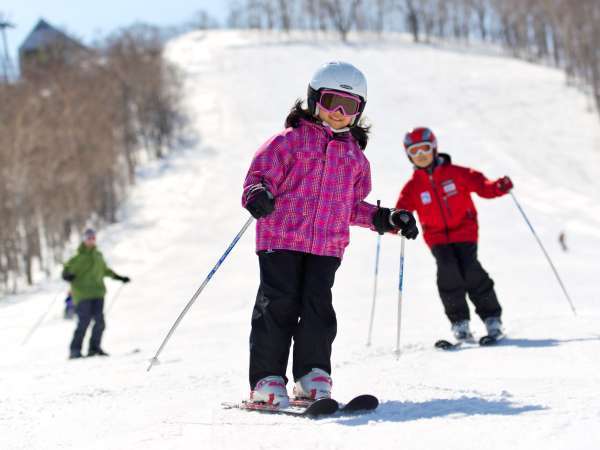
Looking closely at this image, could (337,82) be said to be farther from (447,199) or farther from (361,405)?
(447,199)

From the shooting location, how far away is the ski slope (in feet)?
9.43

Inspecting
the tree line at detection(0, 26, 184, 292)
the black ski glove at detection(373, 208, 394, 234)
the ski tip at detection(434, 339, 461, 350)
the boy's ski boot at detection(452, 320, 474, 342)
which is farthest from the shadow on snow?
the tree line at detection(0, 26, 184, 292)

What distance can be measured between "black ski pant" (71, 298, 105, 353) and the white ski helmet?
5.73 m

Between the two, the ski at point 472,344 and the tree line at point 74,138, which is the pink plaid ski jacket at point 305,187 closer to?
the ski at point 472,344

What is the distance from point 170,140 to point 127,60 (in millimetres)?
5182

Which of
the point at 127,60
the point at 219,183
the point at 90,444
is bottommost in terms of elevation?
the point at 219,183

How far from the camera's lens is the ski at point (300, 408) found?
10.1ft

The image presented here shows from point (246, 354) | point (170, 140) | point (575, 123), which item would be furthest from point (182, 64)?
point (246, 354)

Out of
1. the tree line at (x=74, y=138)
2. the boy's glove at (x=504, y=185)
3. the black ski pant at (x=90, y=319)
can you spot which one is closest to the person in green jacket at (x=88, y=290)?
the black ski pant at (x=90, y=319)

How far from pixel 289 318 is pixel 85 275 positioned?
5769mm

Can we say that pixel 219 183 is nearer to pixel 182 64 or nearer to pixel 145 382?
pixel 145 382

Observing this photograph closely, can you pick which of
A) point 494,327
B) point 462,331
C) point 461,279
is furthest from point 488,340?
point 461,279

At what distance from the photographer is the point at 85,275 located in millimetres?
8891

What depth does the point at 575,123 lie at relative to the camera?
131 feet
